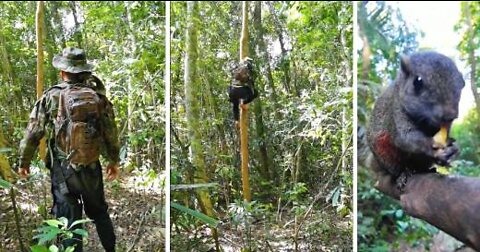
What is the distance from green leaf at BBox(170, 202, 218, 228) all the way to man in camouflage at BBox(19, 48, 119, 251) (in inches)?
15.4

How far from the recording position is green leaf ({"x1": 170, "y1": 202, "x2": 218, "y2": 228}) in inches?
119

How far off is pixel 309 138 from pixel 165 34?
3.38ft

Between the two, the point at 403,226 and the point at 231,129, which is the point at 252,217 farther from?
the point at 403,226

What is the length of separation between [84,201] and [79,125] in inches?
17.4

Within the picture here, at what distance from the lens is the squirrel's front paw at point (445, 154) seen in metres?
1.88

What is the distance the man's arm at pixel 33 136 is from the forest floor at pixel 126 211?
0.10 meters

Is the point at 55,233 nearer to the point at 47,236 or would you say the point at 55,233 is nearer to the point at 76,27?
the point at 47,236

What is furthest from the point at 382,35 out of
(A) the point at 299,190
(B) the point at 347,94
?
(A) the point at 299,190

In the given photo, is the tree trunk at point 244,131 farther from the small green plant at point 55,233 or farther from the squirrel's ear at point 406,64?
the squirrel's ear at point 406,64

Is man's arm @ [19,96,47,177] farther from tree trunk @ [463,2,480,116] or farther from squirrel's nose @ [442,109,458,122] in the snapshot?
tree trunk @ [463,2,480,116]

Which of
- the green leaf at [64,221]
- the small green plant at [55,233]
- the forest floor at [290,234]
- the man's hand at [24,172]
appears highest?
the man's hand at [24,172]

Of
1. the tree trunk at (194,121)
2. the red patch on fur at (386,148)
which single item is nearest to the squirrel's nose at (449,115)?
the red patch on fur at (386,148)

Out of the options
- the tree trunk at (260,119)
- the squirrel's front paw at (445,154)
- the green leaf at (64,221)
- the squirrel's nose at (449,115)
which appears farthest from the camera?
the tree trunk at (260,119)

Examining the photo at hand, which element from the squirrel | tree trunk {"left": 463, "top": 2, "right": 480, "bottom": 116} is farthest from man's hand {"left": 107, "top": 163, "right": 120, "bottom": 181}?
tree trunk {"left": 463, "top": 2, "right": 480, "bottom": 116}
